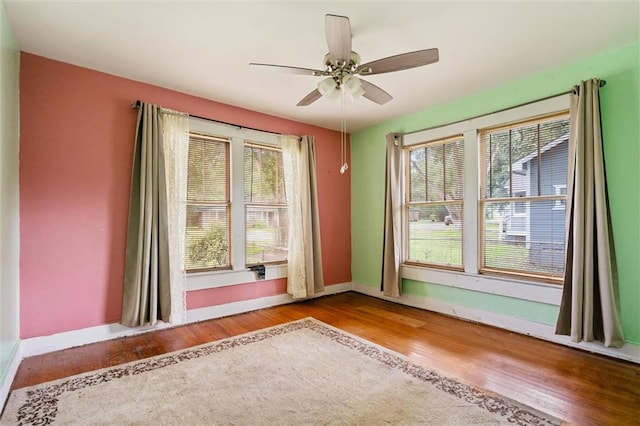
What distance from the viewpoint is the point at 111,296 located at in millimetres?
3092

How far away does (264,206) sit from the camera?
4309 mm

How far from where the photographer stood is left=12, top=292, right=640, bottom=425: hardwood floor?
2.06 metres

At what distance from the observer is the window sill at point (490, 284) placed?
305 centimetres

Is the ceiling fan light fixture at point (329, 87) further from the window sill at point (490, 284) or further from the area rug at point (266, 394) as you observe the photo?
the window sill at point (490, 284)

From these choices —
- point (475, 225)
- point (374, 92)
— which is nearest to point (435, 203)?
point (475, 225)

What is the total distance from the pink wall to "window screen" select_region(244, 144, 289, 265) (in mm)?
1298

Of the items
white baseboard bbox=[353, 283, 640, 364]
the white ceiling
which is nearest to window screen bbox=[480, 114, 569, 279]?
white baseboard bbox=[353, 283, 640, 364]

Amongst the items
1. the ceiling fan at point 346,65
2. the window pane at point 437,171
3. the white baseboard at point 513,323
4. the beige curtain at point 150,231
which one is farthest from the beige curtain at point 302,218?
the ceiling fan at point 346,65

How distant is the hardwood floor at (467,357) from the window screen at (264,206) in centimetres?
84

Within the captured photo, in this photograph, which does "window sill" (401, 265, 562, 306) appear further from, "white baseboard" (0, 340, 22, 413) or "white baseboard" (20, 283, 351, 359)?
"white baseboard" (0, 340, 22, 413)

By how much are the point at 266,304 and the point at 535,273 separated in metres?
3.25

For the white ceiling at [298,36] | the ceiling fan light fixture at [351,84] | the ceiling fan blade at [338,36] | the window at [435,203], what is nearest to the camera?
the ceiling fan blade at [338,36]

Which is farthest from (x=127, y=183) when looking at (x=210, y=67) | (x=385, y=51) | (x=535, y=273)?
(x=535, y=273)

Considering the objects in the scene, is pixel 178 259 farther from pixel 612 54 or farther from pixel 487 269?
pixel 612 54
